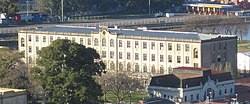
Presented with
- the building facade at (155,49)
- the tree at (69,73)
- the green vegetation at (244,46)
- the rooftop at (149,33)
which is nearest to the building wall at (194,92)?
the tree at (69,73)

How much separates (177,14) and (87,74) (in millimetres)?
91160

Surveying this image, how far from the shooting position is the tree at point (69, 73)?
64.2 metres

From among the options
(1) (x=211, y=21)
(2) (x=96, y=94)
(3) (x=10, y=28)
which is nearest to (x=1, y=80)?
(2) (x=96, y=94)

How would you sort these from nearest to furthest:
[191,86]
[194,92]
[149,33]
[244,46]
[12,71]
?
[12,71] < [191,86] < [194,92] < [149,33] < [244,46]

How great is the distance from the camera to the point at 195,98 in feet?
238

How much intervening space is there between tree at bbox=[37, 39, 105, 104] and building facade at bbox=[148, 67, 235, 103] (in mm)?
6145

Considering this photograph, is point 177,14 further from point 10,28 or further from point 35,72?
point 35,72

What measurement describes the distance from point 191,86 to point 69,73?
10.8 metres

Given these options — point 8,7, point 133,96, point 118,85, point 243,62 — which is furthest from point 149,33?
point 8,7

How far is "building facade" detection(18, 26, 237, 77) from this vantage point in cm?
8319

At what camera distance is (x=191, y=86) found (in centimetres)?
7219

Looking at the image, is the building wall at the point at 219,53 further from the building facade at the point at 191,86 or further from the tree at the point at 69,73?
the tree at the point at 69,73

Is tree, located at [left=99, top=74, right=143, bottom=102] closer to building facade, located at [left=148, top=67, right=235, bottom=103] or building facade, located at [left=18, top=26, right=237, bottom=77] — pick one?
building facade, located at [left=148, top=67, right=235, bottom=103]

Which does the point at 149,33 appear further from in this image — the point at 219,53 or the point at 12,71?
the point at 12,71
